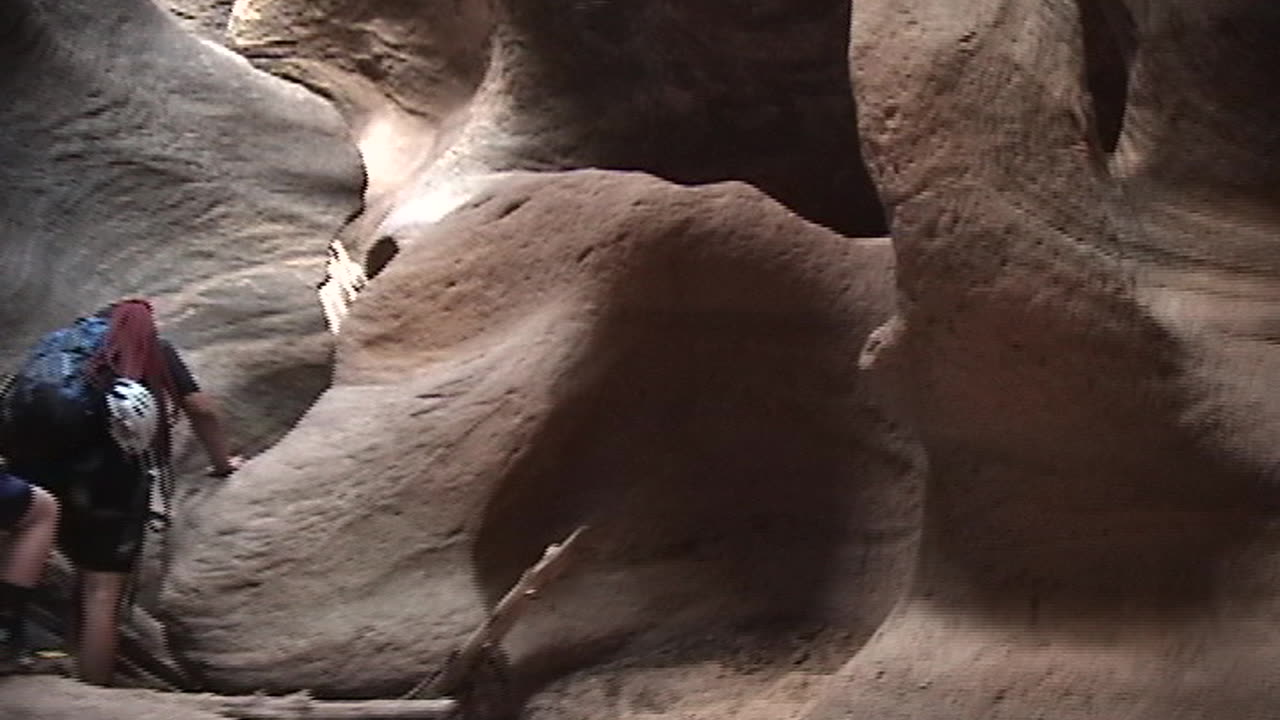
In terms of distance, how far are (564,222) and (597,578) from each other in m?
0.43

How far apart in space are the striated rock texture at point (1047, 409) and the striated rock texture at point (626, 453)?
27cm

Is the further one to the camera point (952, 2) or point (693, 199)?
point (693, 199)

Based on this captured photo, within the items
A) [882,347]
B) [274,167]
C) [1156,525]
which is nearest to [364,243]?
[274,167]

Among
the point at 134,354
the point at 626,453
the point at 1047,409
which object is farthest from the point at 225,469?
the point at 1047,409

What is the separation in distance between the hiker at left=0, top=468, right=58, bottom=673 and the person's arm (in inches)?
13.0

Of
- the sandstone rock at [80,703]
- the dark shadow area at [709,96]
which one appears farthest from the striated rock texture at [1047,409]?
the dark shadow area at [709,96]

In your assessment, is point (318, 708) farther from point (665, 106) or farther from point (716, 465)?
point (665, 106)

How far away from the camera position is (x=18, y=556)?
62.7 inches

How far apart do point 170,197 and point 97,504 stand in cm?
91

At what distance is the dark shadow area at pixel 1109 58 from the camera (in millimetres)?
2064

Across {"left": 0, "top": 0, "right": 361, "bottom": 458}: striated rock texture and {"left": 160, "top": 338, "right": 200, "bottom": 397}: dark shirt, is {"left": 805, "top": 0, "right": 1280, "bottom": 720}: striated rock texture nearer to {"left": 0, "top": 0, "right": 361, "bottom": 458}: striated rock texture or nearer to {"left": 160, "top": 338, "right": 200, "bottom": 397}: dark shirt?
{"left": 160, "top": 338, "right": 200, "bottom": 397}: dark shirt

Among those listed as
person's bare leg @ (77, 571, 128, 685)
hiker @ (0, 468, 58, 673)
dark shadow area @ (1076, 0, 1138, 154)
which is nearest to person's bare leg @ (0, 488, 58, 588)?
hiker @ (0, 468, 58, 673)

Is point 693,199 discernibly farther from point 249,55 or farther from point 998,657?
point 249,55

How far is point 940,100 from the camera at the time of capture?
4.84ft
